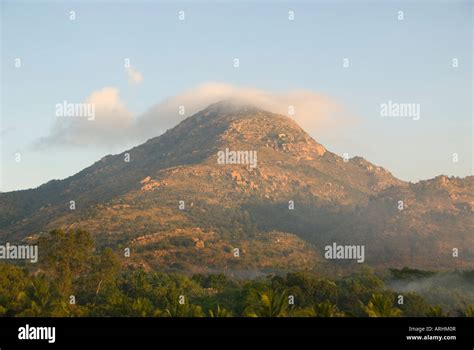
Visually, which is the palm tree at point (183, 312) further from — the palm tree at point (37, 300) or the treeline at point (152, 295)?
the palm tree at point (37, 300)

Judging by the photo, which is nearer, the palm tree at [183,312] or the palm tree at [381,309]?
the palm tree at [381,309]

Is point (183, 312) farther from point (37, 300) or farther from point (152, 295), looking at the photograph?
point (152, 295)

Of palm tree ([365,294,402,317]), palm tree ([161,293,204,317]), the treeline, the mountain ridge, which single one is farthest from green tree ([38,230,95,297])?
the mountain ridge

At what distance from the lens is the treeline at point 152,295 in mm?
49578

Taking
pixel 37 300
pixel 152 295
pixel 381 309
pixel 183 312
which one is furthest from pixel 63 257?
pixel 381 309

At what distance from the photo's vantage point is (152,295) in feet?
217

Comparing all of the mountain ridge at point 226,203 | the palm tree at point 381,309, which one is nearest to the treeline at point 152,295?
the palm tree at point 381,309

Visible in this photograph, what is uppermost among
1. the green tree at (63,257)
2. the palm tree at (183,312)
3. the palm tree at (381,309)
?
the green tree at (63,257)

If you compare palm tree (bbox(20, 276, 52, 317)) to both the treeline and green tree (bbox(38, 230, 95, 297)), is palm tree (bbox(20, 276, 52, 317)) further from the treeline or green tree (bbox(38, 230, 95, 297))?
green tree (bbox(38, 230, 95, 297))

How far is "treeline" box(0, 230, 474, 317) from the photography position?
49578 mm

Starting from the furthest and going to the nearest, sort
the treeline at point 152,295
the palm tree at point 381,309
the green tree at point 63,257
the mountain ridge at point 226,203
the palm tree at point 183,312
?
the mountain ridge at point 226,203, the green tree at point 63,257, the treeline at point 152,295, the palm tree at point 183,312, the palm tree at point 381,309
